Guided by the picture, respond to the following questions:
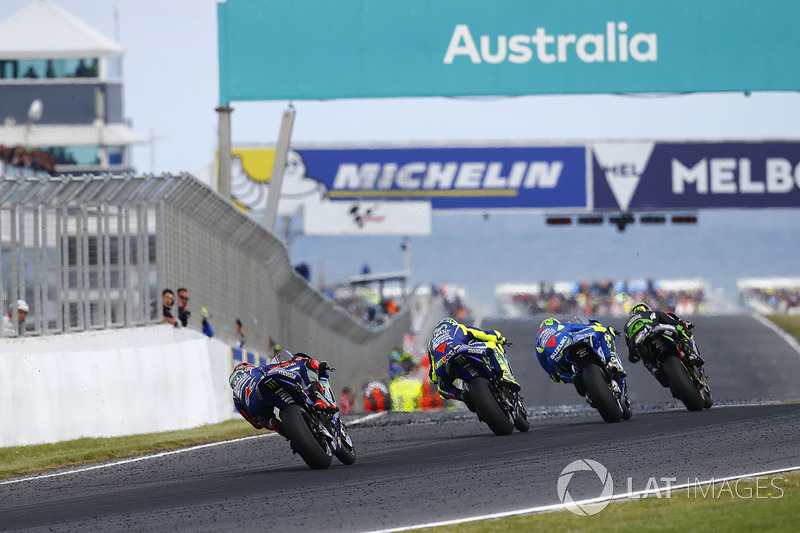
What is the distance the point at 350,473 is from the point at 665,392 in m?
20.5

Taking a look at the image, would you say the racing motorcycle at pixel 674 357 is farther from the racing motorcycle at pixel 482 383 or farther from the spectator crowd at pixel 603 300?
the spectator crowd at pixel 603 300

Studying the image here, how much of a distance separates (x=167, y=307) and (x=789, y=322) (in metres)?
31.6

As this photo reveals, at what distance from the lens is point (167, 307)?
51.6ft

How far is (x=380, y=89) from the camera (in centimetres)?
2425

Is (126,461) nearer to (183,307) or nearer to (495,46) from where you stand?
(183,307)

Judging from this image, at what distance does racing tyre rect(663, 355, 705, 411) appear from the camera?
13.2 m

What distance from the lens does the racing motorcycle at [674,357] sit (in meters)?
13.3

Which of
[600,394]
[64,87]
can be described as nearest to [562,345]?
[600,394]

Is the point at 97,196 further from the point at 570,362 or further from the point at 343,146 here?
the point at 343,146

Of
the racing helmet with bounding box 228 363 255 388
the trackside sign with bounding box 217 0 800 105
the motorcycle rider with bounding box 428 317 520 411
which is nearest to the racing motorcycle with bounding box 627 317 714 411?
the motorcycle rider with bounding box 428 317 520 411

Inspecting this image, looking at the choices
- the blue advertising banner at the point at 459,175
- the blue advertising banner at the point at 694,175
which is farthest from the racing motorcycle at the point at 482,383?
the blue advertising banner at the point at 694,175

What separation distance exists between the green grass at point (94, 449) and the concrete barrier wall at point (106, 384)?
0.21 m

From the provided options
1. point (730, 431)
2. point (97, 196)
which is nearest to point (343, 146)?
point (97, 196)

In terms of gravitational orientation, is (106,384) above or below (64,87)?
below
